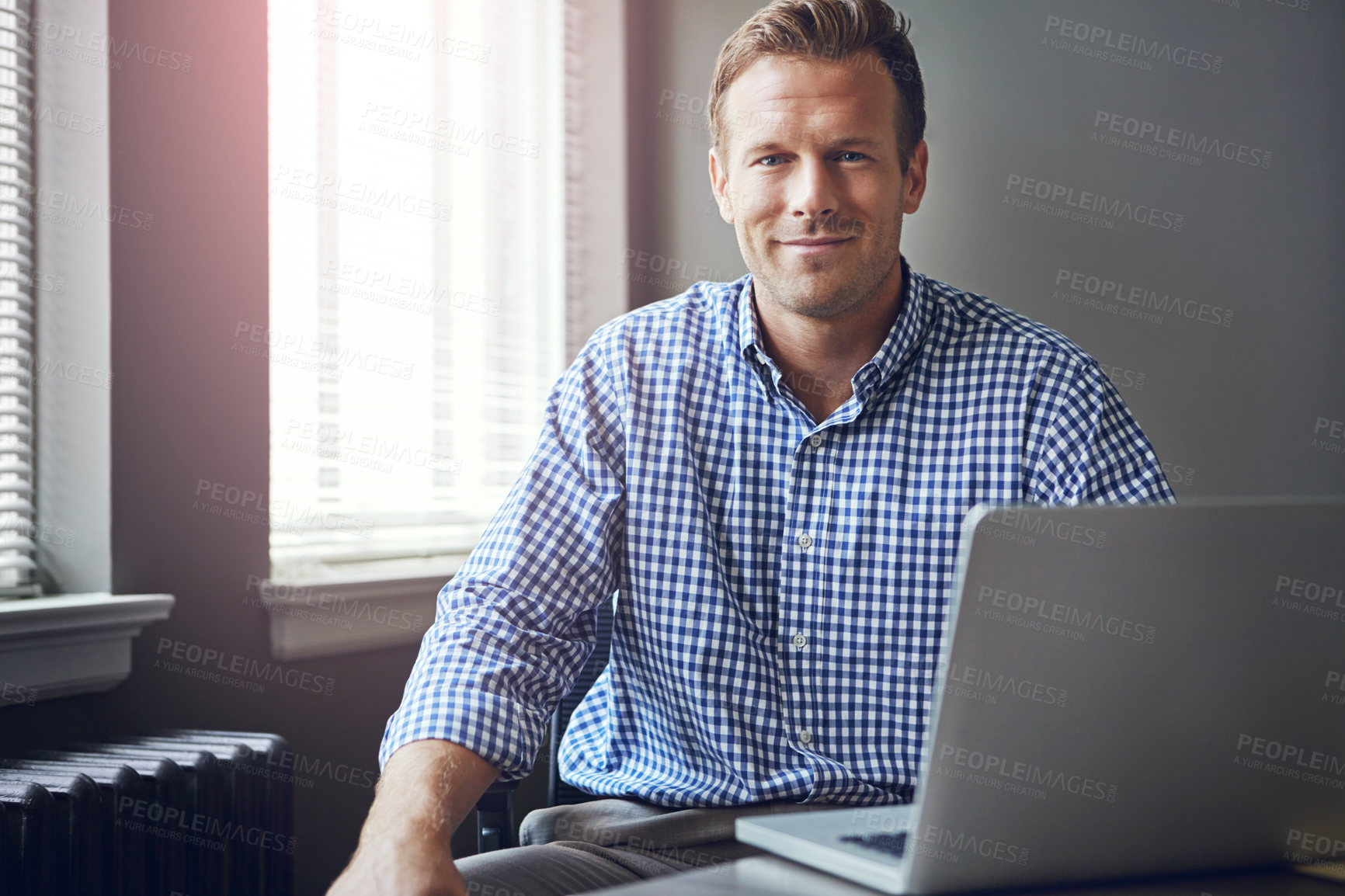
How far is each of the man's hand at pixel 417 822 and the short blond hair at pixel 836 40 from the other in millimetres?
975

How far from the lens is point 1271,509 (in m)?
0.65

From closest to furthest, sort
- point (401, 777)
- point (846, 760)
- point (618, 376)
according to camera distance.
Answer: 1. point (401, 777)
2. point (846, 760)
3. point (618, 376)

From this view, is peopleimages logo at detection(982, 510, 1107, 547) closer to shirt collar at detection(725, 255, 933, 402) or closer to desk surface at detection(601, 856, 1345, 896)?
desk surface at detection(601, 856, 1345, 896)

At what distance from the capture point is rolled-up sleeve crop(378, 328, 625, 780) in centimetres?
107

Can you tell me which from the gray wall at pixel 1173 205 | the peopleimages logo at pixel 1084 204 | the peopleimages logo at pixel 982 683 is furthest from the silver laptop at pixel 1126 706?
the peopleimages logo at pixel 1084 204

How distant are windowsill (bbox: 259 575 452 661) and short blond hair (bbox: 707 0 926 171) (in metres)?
1.11

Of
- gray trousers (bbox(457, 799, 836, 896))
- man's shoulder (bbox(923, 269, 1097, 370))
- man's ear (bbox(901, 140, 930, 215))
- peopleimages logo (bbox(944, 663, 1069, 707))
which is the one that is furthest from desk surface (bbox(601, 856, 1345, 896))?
man's ear (bbox(901, 140, 930, 215))

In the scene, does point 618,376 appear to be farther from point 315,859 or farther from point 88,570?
point 315,859

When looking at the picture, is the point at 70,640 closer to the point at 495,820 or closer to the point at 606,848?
the point at 495,820

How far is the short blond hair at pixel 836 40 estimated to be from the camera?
55.8 inches

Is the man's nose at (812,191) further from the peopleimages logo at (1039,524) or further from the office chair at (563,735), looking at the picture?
the peopleimages logo at (1039,524)

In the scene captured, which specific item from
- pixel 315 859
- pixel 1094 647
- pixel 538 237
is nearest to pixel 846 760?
pixel 1094 647

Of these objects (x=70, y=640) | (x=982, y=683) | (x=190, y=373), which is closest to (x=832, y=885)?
(x=982, y=683)

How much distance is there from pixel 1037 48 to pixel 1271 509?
1.46 m
